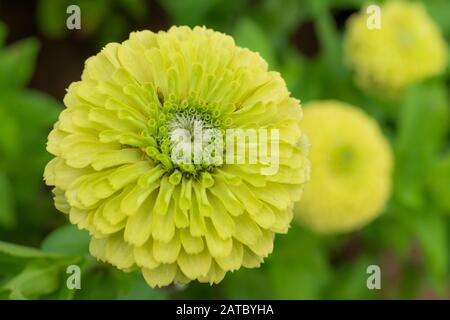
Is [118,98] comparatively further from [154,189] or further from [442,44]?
[442,44]

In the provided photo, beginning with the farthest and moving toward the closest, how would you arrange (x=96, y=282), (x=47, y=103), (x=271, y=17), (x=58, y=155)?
(x=271, y=17) → (x=47, y=103) → (x=96, y=282) → (x=58, y=155)

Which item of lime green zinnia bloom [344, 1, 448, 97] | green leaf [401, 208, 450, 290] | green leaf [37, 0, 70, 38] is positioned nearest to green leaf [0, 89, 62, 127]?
green leaf [37, 0, 70, 38]

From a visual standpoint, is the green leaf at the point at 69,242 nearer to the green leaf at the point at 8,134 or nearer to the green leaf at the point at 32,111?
the green leaf at the point at 8,134

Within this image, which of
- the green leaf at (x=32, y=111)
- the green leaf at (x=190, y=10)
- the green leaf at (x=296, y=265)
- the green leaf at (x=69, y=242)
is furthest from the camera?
the green leaf at (x=190, y=10)

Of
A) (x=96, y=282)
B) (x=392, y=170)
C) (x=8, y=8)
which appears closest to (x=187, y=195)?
(x=96, y=282)

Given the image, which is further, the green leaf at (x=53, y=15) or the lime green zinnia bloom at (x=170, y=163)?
the green leaf at (x=53, y=15)

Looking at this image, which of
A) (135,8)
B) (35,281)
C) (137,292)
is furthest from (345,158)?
(135,8)

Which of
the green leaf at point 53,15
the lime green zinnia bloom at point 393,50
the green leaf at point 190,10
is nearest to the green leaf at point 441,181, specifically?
the lime green zinnia bloom at point 393,50
